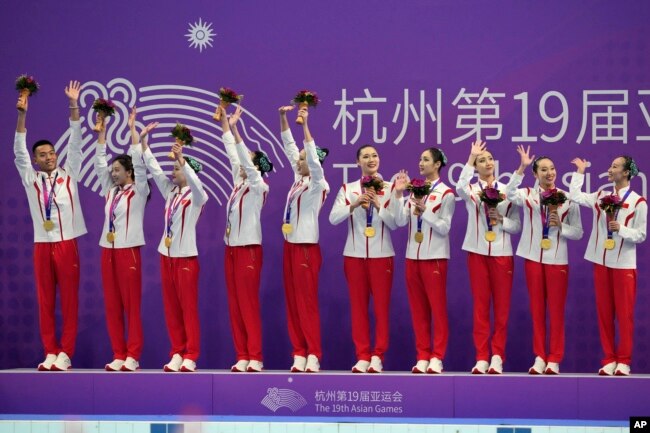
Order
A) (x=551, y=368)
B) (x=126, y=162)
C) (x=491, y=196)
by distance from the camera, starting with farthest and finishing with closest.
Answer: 1. (x=126, y=162)
2. (x=551, y=368)
3. (x=491, y=196)

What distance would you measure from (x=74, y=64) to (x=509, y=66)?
11.8 ft

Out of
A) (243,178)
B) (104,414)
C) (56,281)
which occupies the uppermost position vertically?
(243,178)

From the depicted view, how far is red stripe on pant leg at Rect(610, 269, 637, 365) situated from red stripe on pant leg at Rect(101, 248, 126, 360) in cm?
354

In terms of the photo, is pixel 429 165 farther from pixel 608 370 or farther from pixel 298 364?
pixel 608 370

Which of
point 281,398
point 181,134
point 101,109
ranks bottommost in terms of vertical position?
point 281,398

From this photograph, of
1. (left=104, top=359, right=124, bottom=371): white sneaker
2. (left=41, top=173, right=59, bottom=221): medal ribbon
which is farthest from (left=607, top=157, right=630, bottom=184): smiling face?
(left=41, top=173, right=59, bottom=221): medal ribbon

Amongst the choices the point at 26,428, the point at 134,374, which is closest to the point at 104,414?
the point at 134,374

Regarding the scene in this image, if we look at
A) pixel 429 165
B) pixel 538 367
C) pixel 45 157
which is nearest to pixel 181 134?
pixel 45 157

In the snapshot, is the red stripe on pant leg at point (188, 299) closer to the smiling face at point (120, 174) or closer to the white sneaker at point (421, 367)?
the smiling face at point (120, 174)

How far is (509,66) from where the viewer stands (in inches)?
337

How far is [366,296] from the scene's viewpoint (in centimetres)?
762

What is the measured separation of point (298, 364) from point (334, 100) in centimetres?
229

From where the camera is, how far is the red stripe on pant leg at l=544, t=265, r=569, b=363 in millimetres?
7422

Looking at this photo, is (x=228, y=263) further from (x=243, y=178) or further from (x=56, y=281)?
(x=56, y=281)
